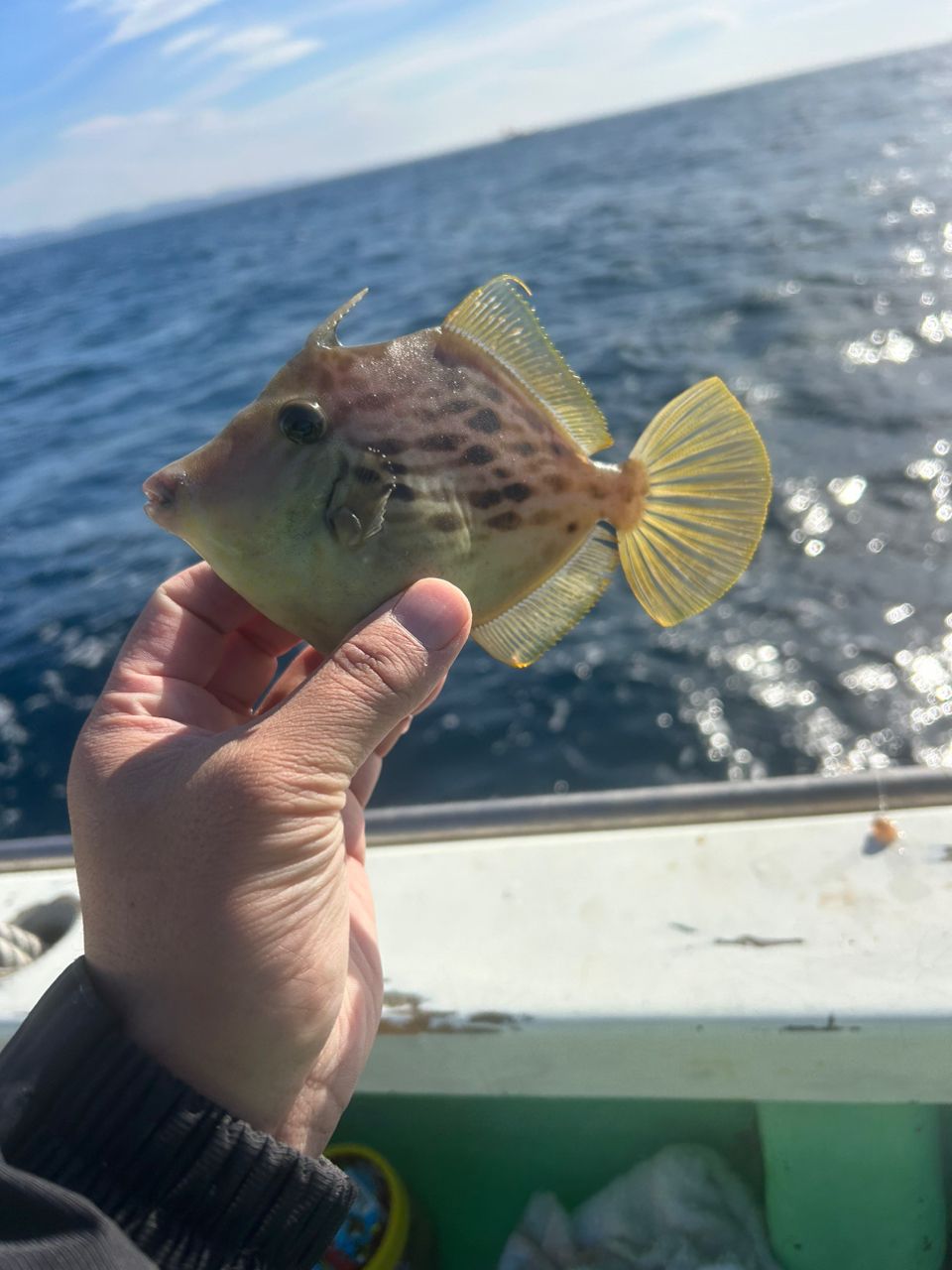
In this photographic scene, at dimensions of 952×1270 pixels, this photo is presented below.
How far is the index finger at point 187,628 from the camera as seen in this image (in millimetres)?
2016

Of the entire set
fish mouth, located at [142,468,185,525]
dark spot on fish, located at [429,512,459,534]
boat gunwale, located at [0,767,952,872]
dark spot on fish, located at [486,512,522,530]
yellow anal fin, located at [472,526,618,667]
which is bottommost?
boat gunwale, located at [0,767,952,872]

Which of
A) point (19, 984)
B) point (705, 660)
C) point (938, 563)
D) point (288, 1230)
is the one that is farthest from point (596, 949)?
point (938, 563)

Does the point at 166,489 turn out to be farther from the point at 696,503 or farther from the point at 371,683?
the point at 696,503

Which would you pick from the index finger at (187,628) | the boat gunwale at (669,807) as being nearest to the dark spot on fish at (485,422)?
the index finger at (187,628)

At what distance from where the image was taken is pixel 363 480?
5.67 ft

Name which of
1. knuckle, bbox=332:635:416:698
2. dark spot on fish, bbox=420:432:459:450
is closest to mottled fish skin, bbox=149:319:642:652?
dark spot on fish, bbox=420:432:459:450

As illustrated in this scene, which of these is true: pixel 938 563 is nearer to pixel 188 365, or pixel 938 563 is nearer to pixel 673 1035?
pixel 673 1035

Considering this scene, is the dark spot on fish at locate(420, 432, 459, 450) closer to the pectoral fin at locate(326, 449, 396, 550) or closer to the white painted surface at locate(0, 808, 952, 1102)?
the pectoral fin at locate(326, 449, 396, 550)

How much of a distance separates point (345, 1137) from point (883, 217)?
18549 millimetres

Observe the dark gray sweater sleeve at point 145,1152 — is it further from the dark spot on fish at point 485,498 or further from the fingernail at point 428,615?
the dark spot on fish at point 485,498

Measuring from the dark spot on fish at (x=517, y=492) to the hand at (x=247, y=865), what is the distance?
23cm

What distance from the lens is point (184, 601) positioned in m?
2.11

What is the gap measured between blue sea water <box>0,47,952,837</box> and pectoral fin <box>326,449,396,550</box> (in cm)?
419

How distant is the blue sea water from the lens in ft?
19.6
